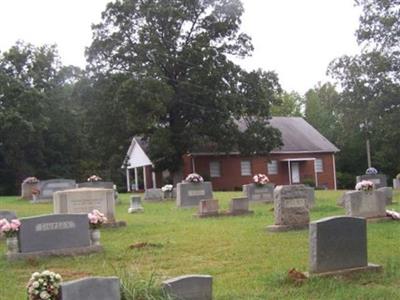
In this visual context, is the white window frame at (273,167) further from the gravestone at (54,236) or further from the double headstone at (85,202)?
the gravestone at (54,236)

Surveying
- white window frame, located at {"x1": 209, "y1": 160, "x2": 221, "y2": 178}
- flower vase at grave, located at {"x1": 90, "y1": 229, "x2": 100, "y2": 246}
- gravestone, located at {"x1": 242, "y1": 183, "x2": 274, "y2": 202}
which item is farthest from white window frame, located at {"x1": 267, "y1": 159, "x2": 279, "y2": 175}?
flower vase at grave, located at {"x1": 90, "y1": 229, "x2": 100, "y2": 246}

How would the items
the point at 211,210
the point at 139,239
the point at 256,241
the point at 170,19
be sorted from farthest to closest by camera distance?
1. the point at 170,19
2. the point at 211,210
3. the point at 139,239
4. the point at 256,241

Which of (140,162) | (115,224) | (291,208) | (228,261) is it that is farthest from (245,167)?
→ (228,261)

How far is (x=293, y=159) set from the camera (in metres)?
54.5

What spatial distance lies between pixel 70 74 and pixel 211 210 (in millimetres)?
43957

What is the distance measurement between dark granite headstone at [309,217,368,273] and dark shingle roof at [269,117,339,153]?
144 ft

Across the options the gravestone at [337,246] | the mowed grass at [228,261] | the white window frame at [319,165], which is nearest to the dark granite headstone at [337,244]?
the gravestone at [337,246]

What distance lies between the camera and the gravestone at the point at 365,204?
656 inches

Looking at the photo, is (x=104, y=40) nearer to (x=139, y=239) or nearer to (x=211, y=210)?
(x=211, y=210)

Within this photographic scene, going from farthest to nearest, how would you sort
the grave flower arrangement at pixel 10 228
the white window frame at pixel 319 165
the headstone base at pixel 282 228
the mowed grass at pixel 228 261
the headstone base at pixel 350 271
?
1. the white window frame at pixel 319 165
2. the headstone base at pixel 282 228
3. the grave flower arrangement at pixel 10 228
4. the headstone base at pixel 350 271
5. the mowed grass at pixel 228 261

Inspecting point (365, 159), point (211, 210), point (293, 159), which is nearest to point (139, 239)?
point (211, 210)

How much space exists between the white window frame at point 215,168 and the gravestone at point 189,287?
44692 mm

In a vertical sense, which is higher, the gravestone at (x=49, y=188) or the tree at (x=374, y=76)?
the tree at (x=374, y=76)

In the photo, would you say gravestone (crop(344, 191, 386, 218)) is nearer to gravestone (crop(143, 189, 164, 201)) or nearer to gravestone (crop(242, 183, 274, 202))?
gravestone (crop(242, 183, 274, 202))
